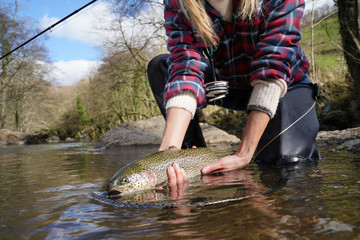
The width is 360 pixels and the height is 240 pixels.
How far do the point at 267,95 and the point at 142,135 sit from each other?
6885 mm

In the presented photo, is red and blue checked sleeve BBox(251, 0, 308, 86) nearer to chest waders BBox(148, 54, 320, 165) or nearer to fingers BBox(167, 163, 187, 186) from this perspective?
chest waders BBox(148, 54, 320, 165)

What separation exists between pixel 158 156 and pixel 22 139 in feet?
60.2

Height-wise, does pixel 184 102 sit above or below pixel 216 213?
above

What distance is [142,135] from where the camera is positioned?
9039mm

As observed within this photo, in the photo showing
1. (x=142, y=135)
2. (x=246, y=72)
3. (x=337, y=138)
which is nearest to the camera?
(x=246, y=72)

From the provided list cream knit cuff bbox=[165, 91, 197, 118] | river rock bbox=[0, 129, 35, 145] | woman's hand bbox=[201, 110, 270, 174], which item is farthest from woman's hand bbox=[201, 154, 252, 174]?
river rock bbox=[0, 129, 35, 145]

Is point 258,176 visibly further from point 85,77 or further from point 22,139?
point 85,77

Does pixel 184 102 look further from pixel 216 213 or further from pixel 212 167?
pixel 216 213

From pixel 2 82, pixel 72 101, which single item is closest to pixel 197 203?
pixel 2 82

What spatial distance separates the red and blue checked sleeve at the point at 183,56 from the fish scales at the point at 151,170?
609 millimetres

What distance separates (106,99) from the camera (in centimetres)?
2397

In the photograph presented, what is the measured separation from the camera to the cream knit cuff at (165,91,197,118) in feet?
8.43

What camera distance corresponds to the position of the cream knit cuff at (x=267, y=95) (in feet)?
7.86

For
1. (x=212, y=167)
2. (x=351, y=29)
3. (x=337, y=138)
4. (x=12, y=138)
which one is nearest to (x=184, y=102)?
(x=212, y=167)
